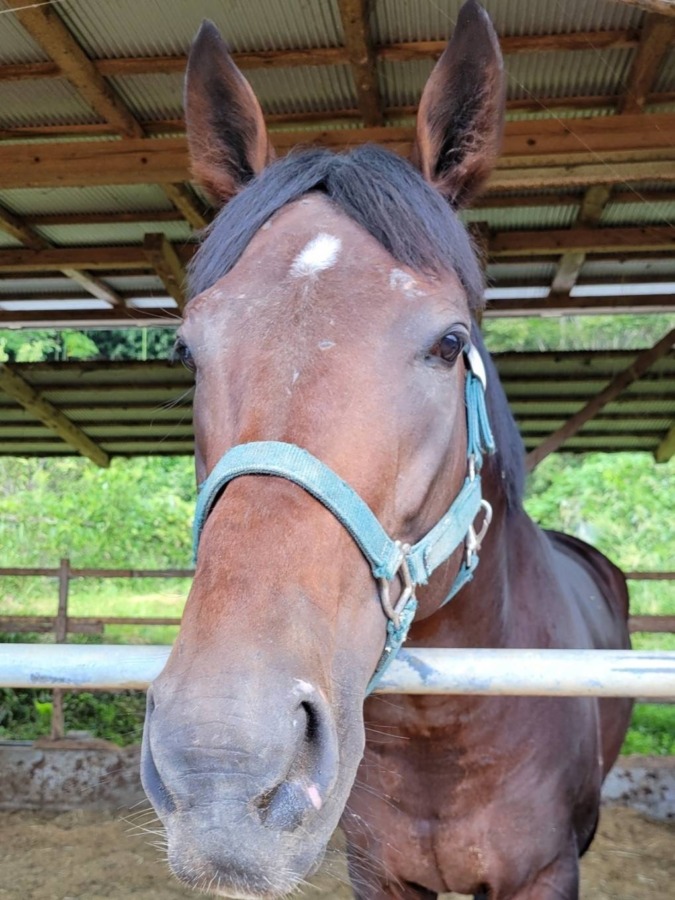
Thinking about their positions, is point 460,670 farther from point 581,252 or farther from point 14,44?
point 581,252

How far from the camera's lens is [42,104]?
4.31 meters

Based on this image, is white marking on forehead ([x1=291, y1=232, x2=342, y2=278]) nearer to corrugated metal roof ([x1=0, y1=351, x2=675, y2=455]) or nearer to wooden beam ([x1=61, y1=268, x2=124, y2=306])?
wooden beam ([x1=61, y1=268, x2=124, y2=306])

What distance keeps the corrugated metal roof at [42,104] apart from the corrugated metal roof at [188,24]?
456 millimetres

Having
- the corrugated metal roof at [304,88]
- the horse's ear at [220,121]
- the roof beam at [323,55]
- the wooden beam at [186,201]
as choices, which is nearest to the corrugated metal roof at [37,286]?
the wooden beam at [186,201]

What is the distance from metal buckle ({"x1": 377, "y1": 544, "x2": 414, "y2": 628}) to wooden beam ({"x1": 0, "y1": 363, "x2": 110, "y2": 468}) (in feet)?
22.9

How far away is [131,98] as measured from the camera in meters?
4.22

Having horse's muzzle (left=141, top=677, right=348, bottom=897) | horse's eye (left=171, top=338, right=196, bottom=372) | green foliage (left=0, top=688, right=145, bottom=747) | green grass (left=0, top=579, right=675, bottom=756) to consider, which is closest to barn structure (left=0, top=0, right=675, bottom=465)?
horse's eye (left=171, top=338, right=196, bottom=372)

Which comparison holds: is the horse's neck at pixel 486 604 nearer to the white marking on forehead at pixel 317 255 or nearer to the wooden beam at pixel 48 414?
the white marking on forehead at pixel 317 255

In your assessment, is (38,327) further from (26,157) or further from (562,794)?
(562,794)

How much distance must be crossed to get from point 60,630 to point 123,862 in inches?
109

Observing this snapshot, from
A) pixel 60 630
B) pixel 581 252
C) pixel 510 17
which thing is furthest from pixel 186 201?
pixel 60 630

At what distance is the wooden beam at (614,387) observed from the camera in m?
6.70

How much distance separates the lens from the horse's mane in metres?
1.58

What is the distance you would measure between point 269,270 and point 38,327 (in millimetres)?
6804
